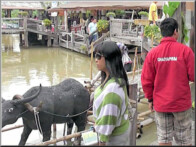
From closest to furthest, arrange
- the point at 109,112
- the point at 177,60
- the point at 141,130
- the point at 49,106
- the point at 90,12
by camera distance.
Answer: the point at 109,112
the point at 177,60
the point at 49,106
the point at 141,130
the point at 90,12

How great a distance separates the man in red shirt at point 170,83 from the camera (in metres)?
3.03

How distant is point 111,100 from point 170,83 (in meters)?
0.87

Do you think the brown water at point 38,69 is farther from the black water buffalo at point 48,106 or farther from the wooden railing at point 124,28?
the wooden railing at point 124,28

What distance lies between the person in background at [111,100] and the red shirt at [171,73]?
61cm

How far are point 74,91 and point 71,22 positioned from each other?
61.2 ft

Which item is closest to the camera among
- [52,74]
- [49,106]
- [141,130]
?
[49,106]

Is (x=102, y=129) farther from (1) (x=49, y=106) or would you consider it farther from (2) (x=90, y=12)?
A: (2) (x=90, y=12)

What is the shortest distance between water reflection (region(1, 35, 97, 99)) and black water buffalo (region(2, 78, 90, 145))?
456 centimetres

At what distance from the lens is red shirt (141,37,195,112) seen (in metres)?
3.02

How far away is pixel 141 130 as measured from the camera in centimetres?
602

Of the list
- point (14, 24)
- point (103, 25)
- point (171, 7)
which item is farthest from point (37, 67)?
point (171, 7)

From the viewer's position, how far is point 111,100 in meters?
2.46

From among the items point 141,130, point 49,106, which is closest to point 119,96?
point 49,106

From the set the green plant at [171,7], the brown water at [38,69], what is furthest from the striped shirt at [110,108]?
the brown water at [38,69]
